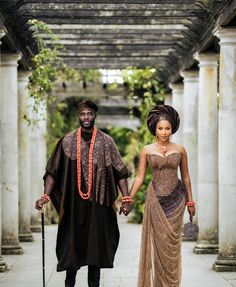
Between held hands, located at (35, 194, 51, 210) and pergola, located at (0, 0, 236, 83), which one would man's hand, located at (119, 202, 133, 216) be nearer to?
held hands, located at (35, 194, 51, 210)

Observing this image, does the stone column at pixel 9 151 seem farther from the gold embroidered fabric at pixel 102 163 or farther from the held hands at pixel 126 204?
the held hands at pixel 126 204

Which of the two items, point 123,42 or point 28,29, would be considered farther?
point 123,42

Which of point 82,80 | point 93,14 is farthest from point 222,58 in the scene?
point 82,80

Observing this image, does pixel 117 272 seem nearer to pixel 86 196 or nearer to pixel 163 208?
pixel 86 196

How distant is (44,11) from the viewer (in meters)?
14.3

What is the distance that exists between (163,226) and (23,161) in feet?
29.4

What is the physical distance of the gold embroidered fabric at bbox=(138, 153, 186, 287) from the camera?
29.9ft

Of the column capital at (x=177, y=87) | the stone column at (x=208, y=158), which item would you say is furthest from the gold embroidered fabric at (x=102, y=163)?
the column capital at (x=177, y=87)

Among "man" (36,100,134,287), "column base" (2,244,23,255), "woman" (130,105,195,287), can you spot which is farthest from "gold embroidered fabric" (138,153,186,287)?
"column base" (2,244,23,255)

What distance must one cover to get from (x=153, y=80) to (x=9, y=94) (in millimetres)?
8691

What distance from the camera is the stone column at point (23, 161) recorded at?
690 inches

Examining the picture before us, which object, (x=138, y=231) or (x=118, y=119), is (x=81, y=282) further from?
(x=118, y=119)

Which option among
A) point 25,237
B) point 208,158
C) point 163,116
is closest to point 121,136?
point 25,237

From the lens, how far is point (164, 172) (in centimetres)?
924
